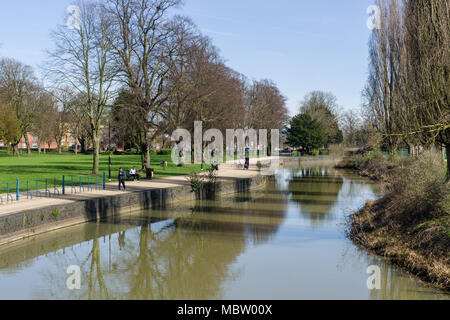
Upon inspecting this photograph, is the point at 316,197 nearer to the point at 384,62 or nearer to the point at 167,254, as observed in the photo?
the point at 384,62

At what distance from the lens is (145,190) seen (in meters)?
21.6

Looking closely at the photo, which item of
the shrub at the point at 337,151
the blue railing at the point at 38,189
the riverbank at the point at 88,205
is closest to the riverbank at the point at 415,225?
the riverbank at the point at 88,205

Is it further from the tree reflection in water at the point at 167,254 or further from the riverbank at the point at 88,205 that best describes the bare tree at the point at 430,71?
the riverbank at the point at 88,205

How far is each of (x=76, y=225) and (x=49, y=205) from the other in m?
1.34

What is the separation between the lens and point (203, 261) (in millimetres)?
12641

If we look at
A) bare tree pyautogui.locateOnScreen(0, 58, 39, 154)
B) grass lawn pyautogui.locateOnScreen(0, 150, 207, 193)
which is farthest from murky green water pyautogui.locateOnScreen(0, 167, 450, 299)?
bare tree pyautogui.locateOnScreen(0, 58, 39, 154)

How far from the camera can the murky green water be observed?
10086 millimetres

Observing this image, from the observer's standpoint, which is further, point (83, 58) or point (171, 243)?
point (83, 58)

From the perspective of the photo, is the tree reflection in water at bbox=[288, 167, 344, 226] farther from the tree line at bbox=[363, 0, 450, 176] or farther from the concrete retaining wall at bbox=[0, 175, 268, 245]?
the tree line at bbox=[363, 0, 450, 176]

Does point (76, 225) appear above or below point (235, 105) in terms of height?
below

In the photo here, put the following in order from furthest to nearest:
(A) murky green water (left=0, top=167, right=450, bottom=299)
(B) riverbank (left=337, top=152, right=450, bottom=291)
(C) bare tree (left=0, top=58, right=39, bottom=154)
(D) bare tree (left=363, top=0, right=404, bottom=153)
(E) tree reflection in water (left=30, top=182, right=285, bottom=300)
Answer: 1. (C) bare tree (left=0, top=58, right=39, bottom=154)
2. (D) bare tree (left=363, top=0, right=404, bottom=153)
3. (B) riverbank (left=337, top=152, right=450, bottom=291)
4. (E) tree reflection in water (left=30, top=182, right=285, bottom=300)
5. (A) murky green water (left=0, top=167, right=450, bottom=299)

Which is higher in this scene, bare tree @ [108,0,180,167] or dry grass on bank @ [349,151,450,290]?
bare tree @ [108,0,180,167]
